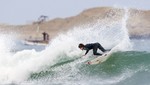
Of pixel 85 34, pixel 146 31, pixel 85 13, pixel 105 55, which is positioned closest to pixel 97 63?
pixel 105 55

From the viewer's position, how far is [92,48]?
19734mm

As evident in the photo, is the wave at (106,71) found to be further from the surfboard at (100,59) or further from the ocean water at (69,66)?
the surfboard at (100,59)

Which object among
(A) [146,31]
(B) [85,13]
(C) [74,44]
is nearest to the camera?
(C) [74,44]

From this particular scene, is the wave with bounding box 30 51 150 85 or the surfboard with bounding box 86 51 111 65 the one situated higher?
the surfboard with bounding box 86 51 111 65

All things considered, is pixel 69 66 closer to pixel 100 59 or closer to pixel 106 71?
pixel 100 59

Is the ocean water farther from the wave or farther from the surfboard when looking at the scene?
the surfboard

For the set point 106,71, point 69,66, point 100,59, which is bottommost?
point 106,71

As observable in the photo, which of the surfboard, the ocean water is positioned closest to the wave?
the ocean water

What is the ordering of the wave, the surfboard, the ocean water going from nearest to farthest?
the wave
the ocean water
the surfboard

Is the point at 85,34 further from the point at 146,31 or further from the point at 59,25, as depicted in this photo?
the point at 59,25

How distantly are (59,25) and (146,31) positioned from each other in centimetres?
4171

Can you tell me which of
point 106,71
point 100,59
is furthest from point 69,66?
point 106,71

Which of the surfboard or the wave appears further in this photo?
the surfboard

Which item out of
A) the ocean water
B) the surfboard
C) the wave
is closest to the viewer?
the wave
